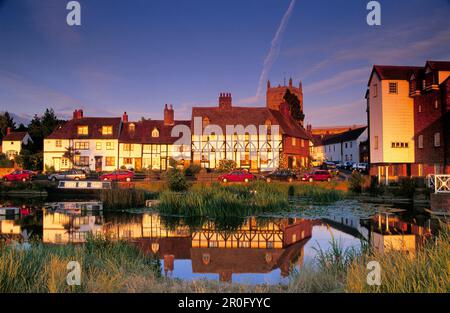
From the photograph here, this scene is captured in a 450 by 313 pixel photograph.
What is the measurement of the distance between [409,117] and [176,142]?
3732 centimetres

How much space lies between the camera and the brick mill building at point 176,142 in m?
Result: 60.2

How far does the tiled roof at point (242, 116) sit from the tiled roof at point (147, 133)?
5521 mm

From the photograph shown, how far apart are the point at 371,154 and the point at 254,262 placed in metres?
31.0

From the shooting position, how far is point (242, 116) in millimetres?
62500

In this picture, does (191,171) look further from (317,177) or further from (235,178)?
(317,177)

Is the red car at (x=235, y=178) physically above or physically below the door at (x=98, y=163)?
below

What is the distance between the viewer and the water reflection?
1200 centimetres

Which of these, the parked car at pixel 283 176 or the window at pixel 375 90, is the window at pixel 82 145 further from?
the window at pixel 375 90

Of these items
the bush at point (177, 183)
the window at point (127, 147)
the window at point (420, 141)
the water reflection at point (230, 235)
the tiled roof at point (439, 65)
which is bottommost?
the water reflection at point (230, 235)

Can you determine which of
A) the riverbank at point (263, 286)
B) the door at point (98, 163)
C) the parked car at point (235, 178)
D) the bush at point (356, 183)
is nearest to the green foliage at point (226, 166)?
the parked car at point (235, 178)

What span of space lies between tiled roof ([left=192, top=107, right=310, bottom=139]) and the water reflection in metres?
36.1
